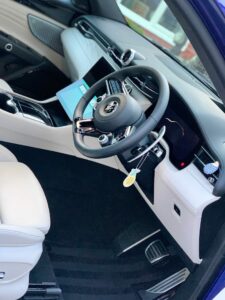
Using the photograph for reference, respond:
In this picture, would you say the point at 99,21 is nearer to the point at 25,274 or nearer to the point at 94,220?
the point at 94,220

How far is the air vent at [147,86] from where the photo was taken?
1723mm

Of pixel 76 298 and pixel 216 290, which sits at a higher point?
pixel 216 290

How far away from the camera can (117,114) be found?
148 centimetres

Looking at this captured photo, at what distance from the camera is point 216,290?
1.55m

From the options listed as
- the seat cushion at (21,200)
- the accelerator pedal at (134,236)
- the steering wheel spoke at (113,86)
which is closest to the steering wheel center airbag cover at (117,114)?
the steering wheel spoke at (113,86)

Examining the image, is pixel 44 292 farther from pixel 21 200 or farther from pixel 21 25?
pixel 21 25

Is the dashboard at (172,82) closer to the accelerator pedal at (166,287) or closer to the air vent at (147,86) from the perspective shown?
the air vent at (147,86)

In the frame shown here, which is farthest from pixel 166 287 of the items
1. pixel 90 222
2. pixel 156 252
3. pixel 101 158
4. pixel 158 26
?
pixel 158 26

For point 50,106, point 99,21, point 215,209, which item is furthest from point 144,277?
point 99,21

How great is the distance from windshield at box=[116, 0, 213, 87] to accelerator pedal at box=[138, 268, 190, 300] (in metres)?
0.78

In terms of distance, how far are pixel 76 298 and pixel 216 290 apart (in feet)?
1.99

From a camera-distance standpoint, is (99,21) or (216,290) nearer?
(216,290)

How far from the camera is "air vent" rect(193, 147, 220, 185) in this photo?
1.52 meters

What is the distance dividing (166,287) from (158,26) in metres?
1.45
